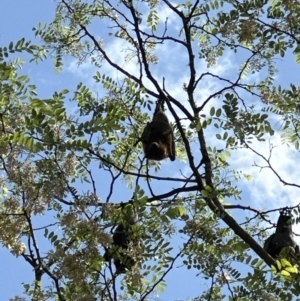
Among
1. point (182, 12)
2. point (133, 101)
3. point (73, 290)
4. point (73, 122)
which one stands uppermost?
point (182, 12)

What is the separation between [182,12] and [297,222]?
2.40 metres

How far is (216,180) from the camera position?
7.18 metres

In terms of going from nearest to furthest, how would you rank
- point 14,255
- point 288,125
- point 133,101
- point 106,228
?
point 106,228, point 14,255, point 288,125, point 133,101

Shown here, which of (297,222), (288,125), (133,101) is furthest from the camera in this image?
(133,101)

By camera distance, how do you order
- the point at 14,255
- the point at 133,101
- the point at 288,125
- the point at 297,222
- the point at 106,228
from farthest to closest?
the point at 133,101
the point at 288,125
the point at 297,222
the point at 14,255
the point at 106,228

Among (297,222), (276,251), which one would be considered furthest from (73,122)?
(276,251)

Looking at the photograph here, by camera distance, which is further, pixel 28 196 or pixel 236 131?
pixel 236 131

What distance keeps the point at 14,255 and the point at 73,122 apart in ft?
3.70

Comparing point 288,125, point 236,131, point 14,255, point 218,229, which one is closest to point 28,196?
point 14,255

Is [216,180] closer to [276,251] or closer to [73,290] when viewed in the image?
[276,251]

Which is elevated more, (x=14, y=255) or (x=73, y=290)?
(x=14, y=255)

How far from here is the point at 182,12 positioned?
7457 millimetres

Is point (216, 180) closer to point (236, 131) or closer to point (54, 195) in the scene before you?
point (236, 131)

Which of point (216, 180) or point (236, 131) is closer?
point (236, 131)
